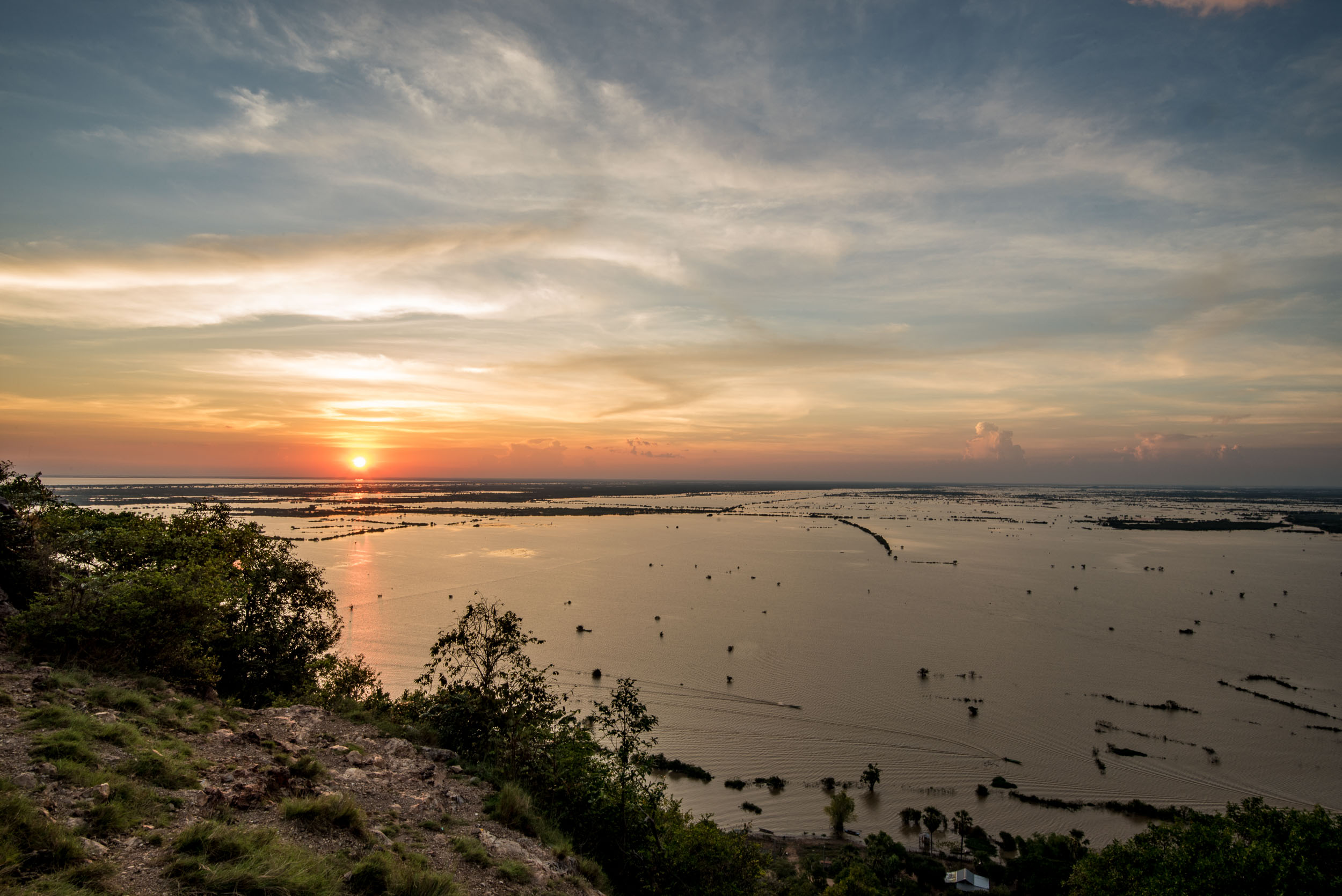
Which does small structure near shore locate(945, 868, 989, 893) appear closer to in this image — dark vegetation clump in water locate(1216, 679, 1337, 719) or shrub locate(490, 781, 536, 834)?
shrub locate(490, 781, 536, 834)

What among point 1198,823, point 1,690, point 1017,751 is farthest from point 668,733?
point 1,690

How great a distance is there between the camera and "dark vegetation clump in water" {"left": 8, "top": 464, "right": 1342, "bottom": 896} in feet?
28.1

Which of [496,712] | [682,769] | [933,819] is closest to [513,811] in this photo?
[496,712]

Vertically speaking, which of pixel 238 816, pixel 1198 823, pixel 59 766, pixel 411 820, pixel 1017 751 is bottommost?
pixel 1017 751

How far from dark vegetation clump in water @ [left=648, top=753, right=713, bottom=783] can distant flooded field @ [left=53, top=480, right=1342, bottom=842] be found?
17.0 inches

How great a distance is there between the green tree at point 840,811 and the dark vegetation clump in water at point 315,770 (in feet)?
3.52

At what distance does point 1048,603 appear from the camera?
59.9 meters

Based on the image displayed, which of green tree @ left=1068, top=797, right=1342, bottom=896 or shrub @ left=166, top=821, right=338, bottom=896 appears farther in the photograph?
green tree @ left=1068, top=797, right=1342, bottom=896

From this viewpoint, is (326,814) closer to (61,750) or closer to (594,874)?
(61,750)

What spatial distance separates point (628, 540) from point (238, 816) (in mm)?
92749

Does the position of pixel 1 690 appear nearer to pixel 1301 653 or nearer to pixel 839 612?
pixel 839 612

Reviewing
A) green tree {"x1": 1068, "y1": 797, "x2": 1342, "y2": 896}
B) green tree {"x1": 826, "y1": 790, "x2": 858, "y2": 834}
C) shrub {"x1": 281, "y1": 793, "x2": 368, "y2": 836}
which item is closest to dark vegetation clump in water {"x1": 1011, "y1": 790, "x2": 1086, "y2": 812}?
green tree {"x1": 826, "y1": 790, "x2": 858, "y2": 834}

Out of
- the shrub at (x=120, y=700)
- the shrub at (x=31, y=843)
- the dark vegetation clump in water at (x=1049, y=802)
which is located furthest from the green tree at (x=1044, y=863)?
the shrub at (x=120, y=700)

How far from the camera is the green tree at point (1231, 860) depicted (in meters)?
14.9
